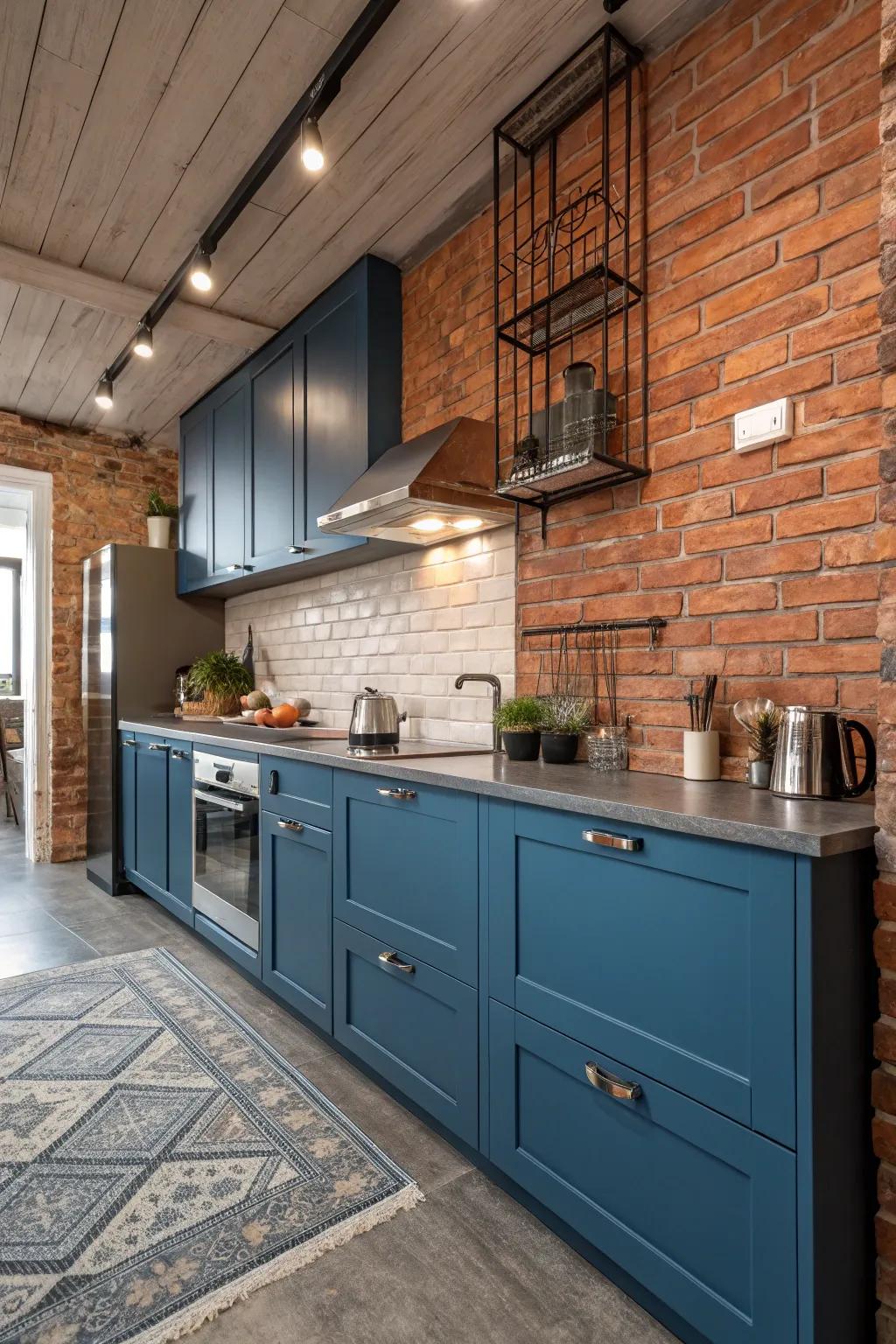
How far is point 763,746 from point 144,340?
3.05 meters

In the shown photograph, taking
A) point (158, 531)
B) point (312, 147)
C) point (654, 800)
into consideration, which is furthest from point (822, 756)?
point (158, 531)

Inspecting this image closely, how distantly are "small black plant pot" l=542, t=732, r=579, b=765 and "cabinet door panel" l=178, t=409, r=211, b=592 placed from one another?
277 centimetres

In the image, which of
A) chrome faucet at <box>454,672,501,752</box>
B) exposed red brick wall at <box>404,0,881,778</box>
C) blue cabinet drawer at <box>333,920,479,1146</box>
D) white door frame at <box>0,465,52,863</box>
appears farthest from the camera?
white door frame at <box>0,465,52,863</box>

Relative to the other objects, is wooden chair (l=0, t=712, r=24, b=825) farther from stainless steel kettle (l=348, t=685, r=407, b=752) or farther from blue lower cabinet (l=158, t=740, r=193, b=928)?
stainless steel kettle (l=348, t=685, r=407, b=752)

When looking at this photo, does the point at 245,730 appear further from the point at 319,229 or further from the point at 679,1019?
the point at 679,1019

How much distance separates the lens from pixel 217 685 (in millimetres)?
4066

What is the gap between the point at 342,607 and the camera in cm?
347

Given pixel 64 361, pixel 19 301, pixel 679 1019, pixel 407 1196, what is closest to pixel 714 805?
pixel 679 1019

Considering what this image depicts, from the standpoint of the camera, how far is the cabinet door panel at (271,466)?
3.31 m

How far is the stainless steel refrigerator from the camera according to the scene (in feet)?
13.6

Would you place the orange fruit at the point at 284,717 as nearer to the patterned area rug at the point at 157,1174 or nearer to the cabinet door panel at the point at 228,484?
the cabinet door panel at the point at 228,484

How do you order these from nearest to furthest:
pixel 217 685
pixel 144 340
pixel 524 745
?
1. pixel 524 745
2. pixel 144 340
3. pixel 217 685

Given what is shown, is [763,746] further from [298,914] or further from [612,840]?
[298,914]

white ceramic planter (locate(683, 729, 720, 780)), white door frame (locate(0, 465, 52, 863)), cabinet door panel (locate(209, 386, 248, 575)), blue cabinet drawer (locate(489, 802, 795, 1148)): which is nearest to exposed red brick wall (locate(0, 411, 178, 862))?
white door frame (locate(0, 465, 52, 863))
